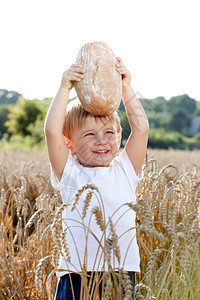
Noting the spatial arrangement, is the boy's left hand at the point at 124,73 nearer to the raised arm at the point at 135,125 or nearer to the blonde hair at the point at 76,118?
the raised arm at the point at 135,125

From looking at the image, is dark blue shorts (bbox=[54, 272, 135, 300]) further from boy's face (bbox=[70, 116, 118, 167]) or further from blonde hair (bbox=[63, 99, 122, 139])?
blonde hair (bbox=[63, 99, 122, 139])

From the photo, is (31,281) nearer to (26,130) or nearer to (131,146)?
(131,146)

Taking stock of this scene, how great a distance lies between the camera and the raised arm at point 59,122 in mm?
1419

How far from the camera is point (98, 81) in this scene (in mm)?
1438

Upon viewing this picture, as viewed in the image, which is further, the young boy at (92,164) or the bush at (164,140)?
the bush at (164,140)

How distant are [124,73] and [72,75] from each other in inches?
9.0

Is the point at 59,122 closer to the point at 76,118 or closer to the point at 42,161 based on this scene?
the point at 76,118

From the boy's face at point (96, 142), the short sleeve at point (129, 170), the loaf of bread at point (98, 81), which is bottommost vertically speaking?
the short sleeve at point (129, 170)

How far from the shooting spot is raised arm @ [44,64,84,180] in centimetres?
142

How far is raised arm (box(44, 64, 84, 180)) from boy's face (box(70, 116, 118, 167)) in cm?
8

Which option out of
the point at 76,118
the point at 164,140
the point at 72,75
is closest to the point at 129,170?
the point at 76,118

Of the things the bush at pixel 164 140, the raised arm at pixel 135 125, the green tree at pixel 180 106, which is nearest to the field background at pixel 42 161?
the raised arm at pixel 135 125

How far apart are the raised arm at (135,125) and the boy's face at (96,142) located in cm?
8

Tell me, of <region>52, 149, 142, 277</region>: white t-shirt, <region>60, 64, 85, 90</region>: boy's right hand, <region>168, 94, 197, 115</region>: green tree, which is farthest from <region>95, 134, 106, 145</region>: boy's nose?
<region>168, 94, 197, 115</region>: green tree
